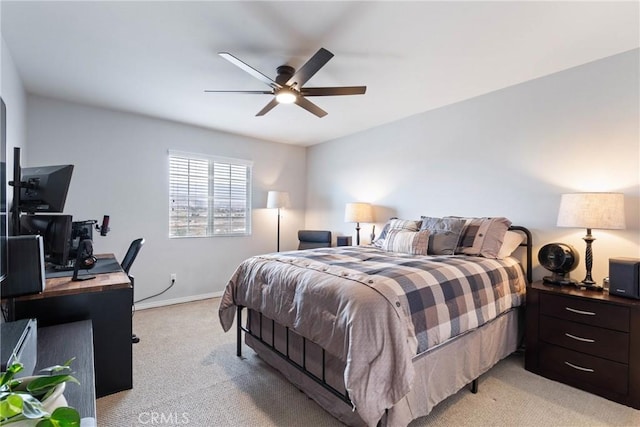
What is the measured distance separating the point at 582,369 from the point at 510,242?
3.35ft

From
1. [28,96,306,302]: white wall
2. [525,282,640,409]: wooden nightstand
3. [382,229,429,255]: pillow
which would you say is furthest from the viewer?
[28,96,306,302]: white wall

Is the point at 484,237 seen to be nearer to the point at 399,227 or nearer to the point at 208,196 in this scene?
the point at 399,227

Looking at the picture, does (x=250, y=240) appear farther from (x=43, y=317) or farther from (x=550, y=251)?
(x=550, y=251)

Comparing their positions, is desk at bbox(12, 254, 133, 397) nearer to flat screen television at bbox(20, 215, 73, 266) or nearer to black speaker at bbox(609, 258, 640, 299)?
flat screen television at bbox(20, 215, 73, 266)

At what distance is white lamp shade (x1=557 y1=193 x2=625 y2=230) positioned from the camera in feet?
6.95

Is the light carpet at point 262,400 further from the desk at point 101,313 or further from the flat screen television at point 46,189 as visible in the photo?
the flat screen television at point 46,189

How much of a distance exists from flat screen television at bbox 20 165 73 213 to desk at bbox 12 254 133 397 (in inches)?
19.8

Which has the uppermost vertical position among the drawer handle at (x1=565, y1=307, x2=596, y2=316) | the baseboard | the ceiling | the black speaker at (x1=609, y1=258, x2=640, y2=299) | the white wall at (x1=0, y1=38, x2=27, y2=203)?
the ceiling

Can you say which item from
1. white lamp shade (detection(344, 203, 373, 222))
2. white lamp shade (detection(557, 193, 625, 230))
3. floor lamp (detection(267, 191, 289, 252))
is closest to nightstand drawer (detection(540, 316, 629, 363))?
white lamp shade (detection(557, 193, 625, 230))

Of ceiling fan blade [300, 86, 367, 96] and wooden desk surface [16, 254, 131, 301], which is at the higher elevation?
ceiling fan blade [300, 86, 367, 96]

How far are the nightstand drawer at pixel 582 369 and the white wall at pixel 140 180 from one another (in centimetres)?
382

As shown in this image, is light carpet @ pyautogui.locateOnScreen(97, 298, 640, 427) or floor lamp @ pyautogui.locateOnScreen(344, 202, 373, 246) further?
floor lamp @ pyautogui.locateOnScreen(344, 202, 373, 246)

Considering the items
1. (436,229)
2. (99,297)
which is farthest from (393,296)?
(99,297)

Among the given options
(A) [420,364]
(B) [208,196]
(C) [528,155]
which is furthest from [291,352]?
(B) [208,196]
